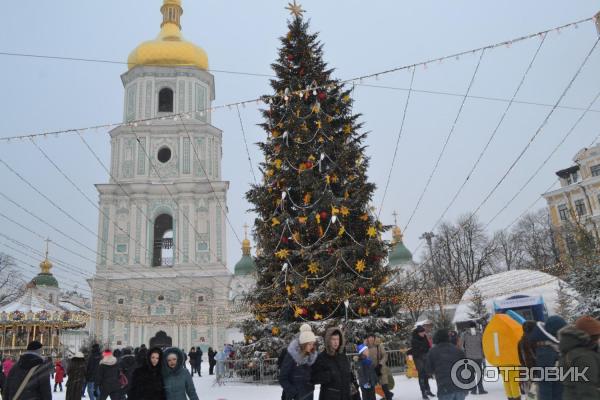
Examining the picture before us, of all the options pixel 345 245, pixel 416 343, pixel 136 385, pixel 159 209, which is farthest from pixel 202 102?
pixel 136 385

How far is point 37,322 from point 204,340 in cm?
995

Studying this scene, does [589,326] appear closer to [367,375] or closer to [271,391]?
[367,375]

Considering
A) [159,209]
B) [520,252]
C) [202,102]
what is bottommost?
[520,252]

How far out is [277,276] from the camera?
1259cm

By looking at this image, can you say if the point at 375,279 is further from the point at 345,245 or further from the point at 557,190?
the point at 557,190

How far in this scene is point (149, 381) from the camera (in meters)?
5.09

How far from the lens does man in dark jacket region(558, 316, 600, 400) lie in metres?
3.83

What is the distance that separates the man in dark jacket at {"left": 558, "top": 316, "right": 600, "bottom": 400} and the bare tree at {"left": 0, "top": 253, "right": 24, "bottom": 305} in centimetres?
4973

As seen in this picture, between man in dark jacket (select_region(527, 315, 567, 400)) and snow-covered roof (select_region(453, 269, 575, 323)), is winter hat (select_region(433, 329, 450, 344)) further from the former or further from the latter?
snow-covered roof (select_region(453, 269, 575, 323))

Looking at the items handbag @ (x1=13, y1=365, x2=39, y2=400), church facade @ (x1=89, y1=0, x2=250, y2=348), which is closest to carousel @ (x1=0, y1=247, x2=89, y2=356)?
church facade @ (x1=89, y1=0, x2=250, y2=348)

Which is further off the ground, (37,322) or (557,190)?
(557,190)

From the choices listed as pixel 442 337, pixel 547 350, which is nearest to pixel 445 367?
pixel 442 337

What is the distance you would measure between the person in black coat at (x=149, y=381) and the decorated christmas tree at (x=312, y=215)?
22.5ft

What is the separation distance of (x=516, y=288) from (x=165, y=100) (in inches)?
1129
